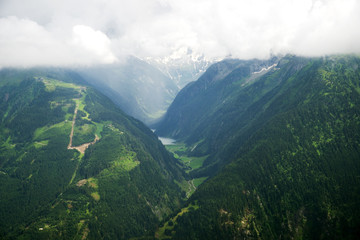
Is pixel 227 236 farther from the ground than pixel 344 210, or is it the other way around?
pixel 344 210

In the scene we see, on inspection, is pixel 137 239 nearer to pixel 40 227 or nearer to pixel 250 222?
pixel 40 227

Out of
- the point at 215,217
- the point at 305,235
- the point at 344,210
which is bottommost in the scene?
the point at 215,217

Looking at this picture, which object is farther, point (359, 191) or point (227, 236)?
point (359, 191)

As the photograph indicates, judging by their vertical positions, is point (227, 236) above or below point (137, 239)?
above

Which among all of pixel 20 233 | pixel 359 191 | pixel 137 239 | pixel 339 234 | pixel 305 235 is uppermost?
pixel 359 191

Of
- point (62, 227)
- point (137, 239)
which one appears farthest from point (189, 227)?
point (62, 227)

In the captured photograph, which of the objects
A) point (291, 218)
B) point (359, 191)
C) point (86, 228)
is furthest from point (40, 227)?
point (359, 191)

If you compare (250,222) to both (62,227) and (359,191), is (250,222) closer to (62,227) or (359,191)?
(359,191)

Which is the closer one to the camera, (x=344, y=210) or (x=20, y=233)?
(x=20, y=233)
